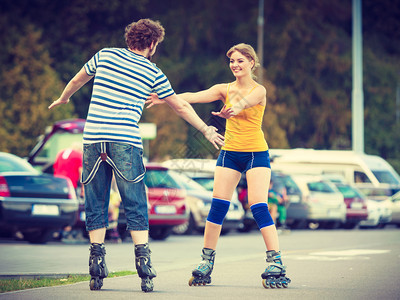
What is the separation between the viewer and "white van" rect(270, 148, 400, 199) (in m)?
30.6

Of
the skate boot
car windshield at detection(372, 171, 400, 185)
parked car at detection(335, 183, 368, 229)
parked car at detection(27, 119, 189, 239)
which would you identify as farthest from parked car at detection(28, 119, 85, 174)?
car windshield at detection(372, 171, 400, 185)

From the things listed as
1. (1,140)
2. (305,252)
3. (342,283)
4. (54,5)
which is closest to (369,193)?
(1,140)

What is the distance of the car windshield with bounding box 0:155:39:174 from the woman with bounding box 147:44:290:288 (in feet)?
23.5

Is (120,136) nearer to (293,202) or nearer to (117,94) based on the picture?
(117,94)

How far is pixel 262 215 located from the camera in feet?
24.7

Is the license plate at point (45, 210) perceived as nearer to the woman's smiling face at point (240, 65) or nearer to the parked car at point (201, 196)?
the parked car at point (201, 196)

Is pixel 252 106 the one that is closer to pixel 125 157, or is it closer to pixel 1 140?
pixel 125 157

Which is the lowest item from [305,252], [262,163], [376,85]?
[305,252]

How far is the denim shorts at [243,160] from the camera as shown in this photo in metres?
7.55

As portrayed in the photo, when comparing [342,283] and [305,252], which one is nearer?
[342,283]

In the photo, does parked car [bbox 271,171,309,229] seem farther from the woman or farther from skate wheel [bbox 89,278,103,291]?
skate wheel [bbox 89,278,103,291]

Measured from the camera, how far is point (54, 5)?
3547 cm

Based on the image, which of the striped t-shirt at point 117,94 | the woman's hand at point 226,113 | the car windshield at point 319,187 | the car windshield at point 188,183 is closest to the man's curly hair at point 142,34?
the striped t-shirt at point 117,94

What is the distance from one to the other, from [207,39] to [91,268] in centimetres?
3591
